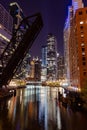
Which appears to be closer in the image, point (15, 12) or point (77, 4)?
point (77, 4)

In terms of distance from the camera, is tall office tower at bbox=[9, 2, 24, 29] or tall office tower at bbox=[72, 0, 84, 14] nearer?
tall office tower at bbox=[72, 0, 84, 14]

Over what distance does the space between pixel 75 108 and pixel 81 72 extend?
32.9 metres

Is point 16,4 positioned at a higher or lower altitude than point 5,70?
higher

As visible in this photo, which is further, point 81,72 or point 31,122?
point 81,72

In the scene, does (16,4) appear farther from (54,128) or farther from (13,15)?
(54,128)

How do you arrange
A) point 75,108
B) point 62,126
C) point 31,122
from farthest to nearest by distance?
point 75,108
point 31,122
point 62,126

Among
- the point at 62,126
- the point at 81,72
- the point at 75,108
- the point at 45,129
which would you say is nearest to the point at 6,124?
the point at 45,129

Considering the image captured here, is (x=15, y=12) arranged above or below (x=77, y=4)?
above

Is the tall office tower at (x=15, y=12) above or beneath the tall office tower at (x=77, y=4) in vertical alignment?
Answer: above

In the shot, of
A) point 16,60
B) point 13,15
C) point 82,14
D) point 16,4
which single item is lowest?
point 16,60

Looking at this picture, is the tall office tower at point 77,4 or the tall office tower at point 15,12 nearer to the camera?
the tall office tower at point 77,4


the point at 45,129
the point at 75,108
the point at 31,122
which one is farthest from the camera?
the point at 75,108

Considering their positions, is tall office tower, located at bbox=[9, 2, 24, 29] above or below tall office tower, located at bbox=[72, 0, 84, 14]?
above

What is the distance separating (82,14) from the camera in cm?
5978
